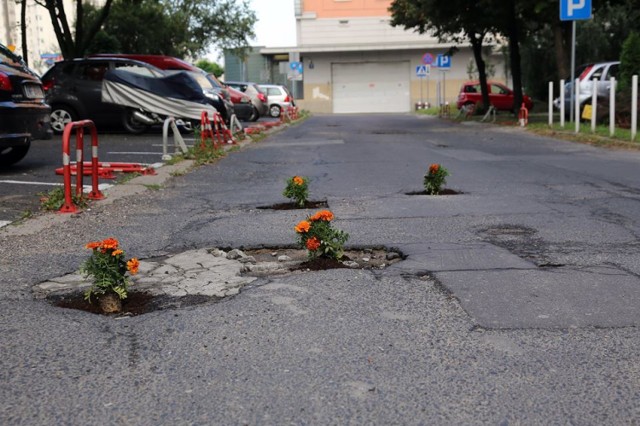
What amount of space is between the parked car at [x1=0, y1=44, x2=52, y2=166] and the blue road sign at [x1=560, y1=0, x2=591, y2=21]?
12829 millimetres

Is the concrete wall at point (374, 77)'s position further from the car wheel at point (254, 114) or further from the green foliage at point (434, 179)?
the green foliage at point (434, 179)

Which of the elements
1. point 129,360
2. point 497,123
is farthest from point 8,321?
point 497,123

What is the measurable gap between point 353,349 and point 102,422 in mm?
1200

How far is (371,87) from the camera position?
2313 inches

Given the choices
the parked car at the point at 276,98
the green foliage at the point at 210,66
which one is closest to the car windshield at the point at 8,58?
Result: the parked car at the point at 276,98

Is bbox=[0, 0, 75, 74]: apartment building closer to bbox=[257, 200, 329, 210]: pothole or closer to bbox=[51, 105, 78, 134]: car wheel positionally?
bbox=[51, 105, 78, 134]: car wheel

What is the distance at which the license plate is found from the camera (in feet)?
33.3

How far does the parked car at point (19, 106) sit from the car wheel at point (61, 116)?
7.81 metres

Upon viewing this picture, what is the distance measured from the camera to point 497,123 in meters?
26.4

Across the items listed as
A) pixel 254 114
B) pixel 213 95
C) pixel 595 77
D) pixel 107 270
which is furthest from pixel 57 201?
pixel 254 114

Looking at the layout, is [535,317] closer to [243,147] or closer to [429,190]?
[429,190]

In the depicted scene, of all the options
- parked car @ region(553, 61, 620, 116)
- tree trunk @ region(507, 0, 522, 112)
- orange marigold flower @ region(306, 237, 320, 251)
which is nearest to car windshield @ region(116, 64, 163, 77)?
parked car @ region(553, 61, 620, 116)

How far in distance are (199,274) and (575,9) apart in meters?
15.9

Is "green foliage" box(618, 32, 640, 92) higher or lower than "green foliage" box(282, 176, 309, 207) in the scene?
higher
